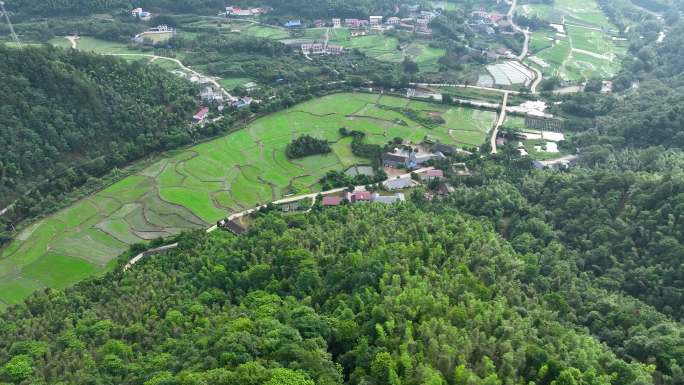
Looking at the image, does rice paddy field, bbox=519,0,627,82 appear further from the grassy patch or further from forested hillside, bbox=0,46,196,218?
the grassy patch

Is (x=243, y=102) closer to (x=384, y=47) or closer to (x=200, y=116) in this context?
(x=200, y=116)

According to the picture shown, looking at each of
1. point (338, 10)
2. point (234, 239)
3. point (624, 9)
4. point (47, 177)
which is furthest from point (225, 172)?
point (624, 9)

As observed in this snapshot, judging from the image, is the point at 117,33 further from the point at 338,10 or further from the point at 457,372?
the point at 457,372

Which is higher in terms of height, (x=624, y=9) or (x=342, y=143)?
(x=624, y=9)

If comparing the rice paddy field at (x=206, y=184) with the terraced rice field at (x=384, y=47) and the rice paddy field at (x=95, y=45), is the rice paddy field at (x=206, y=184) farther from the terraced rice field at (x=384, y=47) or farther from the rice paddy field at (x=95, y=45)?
the rice paddy field at (x=95, y=45)

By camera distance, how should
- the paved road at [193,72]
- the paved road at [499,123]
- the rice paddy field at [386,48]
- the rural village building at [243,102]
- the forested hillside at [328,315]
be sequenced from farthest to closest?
the rice paddy field at [386,48] < the paved road at [193,72] < the rural village building at [243,102] < the paved road at [499,123] < the forested hillside at [328,315]

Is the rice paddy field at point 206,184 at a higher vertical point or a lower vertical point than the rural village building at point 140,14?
lower

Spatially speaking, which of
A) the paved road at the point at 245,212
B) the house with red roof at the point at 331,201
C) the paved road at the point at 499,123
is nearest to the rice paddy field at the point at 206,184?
the paved road at the point at 245,212
